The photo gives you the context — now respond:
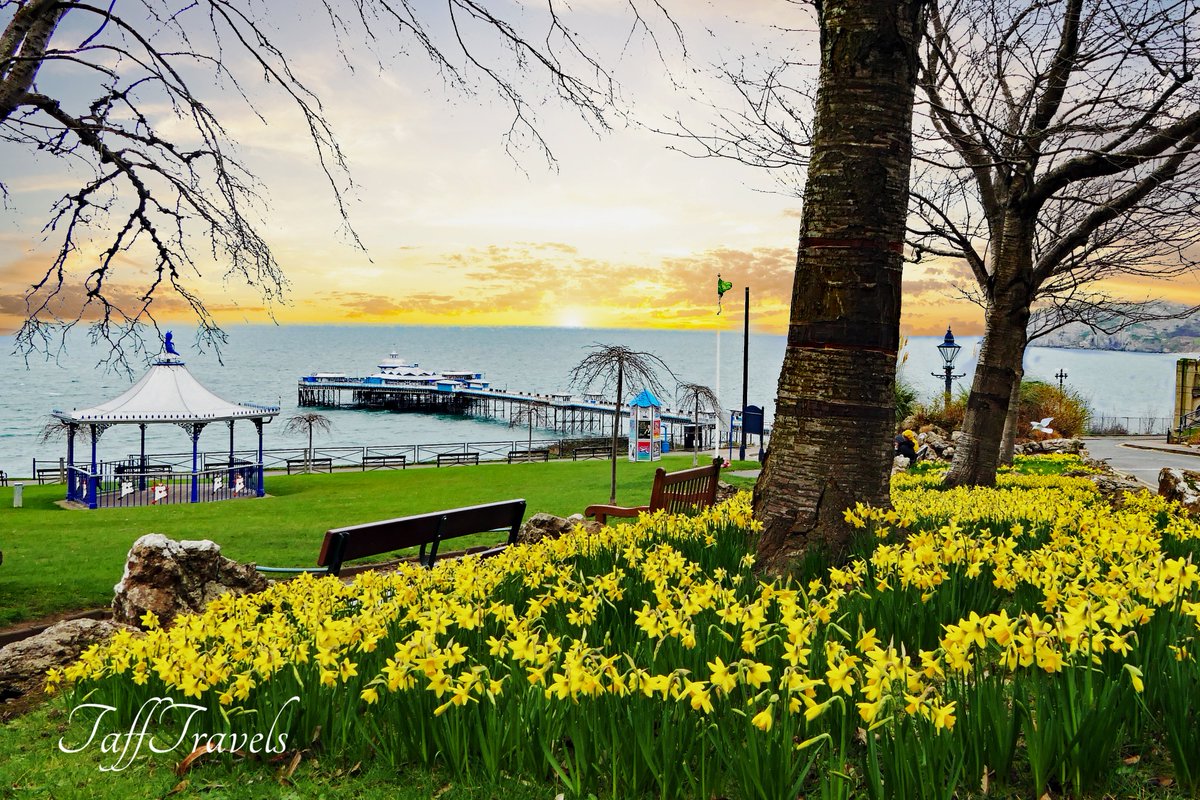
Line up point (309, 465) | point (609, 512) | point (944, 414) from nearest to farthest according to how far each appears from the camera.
Answer: point (609, 512), point (944, 414), point (309, 465)

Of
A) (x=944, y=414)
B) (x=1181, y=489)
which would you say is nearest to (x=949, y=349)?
(x=944, y=414)

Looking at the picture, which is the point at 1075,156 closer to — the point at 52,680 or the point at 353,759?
the point at 353,759

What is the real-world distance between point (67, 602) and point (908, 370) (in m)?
30.5

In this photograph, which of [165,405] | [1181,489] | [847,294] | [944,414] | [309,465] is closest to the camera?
[847,294]

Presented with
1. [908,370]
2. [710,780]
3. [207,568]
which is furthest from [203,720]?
[908,370]

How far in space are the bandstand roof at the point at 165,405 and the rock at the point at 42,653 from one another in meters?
23.3

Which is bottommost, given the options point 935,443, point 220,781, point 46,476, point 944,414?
point 46,476

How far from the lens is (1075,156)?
9625 millimetres

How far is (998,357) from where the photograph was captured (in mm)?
10875

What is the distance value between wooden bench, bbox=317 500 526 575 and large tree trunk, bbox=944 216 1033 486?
6.53 meters

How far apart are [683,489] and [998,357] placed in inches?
203

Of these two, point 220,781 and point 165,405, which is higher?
point 165,405

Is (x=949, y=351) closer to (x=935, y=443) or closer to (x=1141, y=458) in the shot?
(x=935, y=443)

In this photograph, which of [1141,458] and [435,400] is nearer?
[1141,458]
